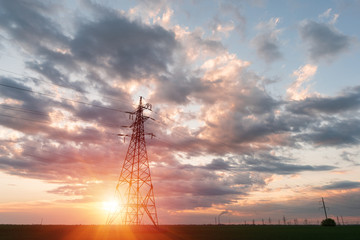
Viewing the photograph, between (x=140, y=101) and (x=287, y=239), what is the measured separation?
146ft

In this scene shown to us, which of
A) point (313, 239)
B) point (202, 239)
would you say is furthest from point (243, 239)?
point (313, 239)

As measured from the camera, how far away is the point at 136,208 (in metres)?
58.5

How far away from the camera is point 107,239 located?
3962 centimetres

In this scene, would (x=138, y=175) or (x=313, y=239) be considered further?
(x=138, y=175)

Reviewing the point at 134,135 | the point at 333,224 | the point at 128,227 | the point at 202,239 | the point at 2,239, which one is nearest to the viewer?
the point at 2,239

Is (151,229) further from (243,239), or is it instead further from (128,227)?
(243,239)

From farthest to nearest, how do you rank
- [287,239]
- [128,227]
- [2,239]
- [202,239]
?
[128,227] < [287,239] < [202,239] < [2,239]

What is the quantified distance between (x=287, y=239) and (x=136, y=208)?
105 ft

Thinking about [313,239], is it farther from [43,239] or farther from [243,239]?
[43,239]

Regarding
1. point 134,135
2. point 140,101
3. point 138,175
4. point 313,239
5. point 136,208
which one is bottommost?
point 313,239

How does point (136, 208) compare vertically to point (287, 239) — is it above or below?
above

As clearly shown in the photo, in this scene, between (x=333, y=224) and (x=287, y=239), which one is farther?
(x=333, y=224)

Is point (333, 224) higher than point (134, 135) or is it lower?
lower

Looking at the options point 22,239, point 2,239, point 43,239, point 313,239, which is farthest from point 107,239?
point 313,239
